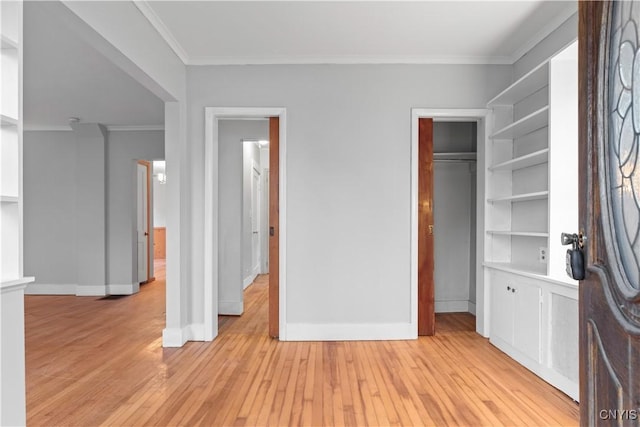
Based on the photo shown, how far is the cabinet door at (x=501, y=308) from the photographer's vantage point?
3.11m

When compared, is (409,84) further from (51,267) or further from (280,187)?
(51,267)

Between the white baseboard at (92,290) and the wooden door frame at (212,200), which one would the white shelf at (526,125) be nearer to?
the wooden door frame at (212,200)

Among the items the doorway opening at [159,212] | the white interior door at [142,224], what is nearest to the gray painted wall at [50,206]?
the white interior door at [142,224]

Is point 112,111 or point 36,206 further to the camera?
point 36,206

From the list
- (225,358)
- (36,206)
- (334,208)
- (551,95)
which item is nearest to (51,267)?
(36,206)

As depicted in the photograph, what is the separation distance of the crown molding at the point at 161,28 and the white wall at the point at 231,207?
1060 millimetres

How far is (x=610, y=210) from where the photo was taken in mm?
1089

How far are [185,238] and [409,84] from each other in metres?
2.57

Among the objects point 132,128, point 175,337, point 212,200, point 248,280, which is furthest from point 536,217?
point 132,128

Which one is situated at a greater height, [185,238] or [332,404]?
[185,238]

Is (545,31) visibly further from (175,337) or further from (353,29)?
(175,337)

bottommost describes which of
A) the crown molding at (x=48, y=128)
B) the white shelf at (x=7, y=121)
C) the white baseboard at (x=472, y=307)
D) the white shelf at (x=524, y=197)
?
the white baseboard at (x=472, y=307)

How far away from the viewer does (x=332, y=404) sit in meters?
2.30

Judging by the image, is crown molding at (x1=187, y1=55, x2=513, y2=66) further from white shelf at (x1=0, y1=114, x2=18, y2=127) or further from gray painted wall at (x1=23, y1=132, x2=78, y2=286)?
gray painted wall at (x1=23, y1=132, x2=78, y2=286)
